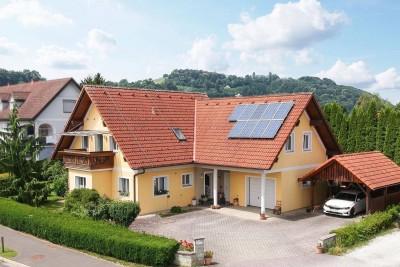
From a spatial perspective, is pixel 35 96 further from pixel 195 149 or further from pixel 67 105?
pixel 195 149

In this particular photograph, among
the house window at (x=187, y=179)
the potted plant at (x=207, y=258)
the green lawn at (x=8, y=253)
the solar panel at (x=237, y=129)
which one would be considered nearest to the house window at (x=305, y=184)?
the solar panel at (x=237, y=129)

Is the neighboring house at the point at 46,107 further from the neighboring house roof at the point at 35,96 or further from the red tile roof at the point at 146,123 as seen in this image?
the red tile roof at the point at 146,123

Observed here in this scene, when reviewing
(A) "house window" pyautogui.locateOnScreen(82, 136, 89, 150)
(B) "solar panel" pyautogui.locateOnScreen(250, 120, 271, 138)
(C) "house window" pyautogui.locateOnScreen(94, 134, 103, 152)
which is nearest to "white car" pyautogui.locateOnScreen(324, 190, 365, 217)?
(B) "solar panel" pyautogui.locateOnScreen(250, 120, 271, 138)

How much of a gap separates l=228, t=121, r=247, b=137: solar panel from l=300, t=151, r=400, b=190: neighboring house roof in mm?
5184

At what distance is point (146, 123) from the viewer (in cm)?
2908

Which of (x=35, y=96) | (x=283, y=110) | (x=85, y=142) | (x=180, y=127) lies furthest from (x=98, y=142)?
(x=35, y=96)

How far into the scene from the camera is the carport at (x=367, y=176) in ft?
82.8

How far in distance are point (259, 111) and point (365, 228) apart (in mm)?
10873

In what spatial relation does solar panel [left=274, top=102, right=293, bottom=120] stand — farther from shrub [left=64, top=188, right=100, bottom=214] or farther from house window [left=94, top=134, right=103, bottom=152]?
shrub [left=64, top=188, right=100, bottom=214]

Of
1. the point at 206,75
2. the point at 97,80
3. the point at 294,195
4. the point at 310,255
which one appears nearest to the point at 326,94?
the point at 206,75

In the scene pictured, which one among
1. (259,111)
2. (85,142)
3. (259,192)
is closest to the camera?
(259,192)

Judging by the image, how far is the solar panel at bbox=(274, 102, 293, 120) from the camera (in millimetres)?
27033

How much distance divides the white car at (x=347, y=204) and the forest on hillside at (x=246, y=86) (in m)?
101

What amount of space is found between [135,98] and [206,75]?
11957 centimetres
